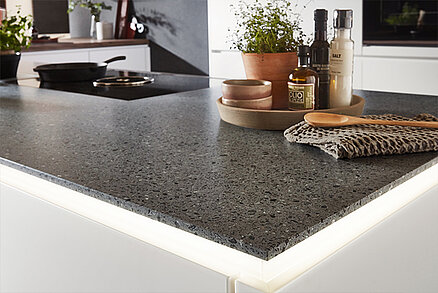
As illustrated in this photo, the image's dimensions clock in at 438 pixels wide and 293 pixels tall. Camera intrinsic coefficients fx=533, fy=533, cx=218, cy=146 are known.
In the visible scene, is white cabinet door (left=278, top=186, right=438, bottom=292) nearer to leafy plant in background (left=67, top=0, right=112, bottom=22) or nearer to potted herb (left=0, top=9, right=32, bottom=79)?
potted herb (left=0, top=9, right=32, bottom=79)

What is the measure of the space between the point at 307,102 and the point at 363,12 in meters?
1.99

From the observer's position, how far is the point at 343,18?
1.08 metres

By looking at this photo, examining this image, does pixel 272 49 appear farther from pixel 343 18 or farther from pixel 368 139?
pixel 368 139

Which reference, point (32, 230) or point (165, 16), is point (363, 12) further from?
point (32, 230)

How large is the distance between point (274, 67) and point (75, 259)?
63cm

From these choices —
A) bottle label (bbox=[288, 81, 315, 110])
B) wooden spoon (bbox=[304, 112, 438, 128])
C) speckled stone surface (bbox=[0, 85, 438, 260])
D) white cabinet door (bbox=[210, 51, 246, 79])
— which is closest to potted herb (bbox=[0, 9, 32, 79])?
speckled stone surface (bbox=[0, 85, 438, 260])

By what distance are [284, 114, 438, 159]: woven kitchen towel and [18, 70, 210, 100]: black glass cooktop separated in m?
0.79

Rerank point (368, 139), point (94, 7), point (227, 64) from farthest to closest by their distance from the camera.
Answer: point (94, 7), point (227, 64), point (368, 139)

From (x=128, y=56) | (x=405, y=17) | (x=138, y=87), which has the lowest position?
(x=138, y=87)

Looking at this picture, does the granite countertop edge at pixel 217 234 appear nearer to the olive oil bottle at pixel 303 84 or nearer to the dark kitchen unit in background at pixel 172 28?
the olive oil bottle at pixel 303 84

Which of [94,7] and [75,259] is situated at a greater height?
[94,7]

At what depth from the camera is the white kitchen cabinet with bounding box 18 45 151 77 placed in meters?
3.80

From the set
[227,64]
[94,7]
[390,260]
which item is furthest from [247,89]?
[94,7]

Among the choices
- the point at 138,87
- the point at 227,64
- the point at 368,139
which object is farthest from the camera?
the point at 227,64
